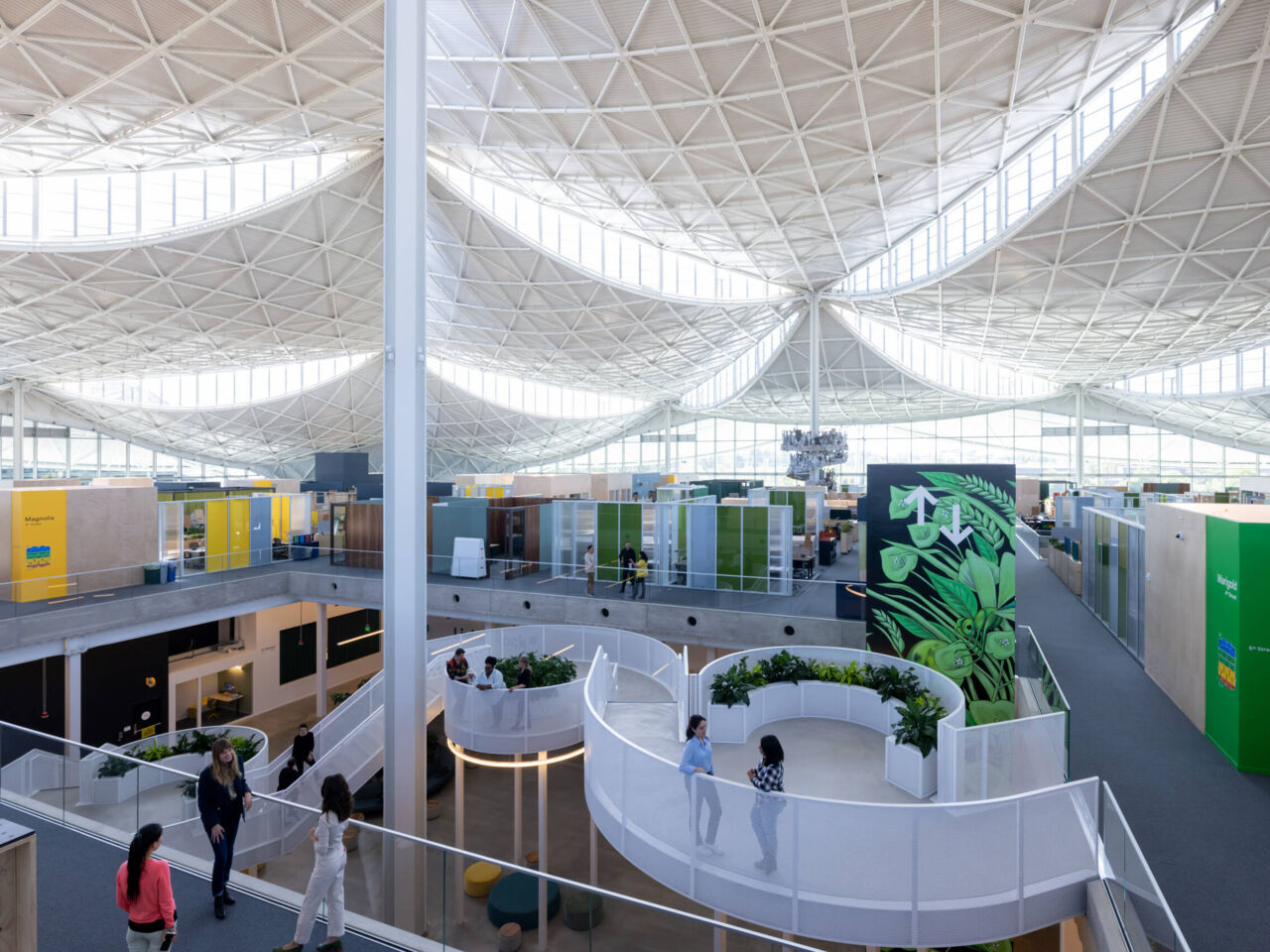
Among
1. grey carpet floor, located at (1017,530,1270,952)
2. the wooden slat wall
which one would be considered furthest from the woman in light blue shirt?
the wooden slat wall

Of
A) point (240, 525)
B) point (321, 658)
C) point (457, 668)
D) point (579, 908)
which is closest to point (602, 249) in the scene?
point (240, 525)

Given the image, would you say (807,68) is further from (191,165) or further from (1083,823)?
(191,165)

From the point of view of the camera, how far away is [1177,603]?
1179 cm

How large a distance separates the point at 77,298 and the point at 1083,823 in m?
45.9

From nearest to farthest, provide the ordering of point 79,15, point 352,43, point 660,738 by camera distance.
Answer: point 660,738
point 79,15
point 352,43

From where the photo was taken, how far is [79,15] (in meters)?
17.9

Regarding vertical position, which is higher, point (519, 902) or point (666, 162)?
point (666, 162)

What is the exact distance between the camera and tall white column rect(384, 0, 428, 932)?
1158 cm

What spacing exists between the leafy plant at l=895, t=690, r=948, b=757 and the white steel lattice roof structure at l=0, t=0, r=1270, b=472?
59.1 feet

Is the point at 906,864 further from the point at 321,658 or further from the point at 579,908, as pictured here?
the point at 321,658

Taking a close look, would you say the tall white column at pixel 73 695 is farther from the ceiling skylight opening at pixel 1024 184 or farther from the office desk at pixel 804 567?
the ceiling skylight opening at pixel 1024 184

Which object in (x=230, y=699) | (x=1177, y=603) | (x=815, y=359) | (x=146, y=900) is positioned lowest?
(x=230, y=699)

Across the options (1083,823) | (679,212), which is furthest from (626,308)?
(1083,823)

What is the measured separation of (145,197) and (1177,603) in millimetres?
40431
